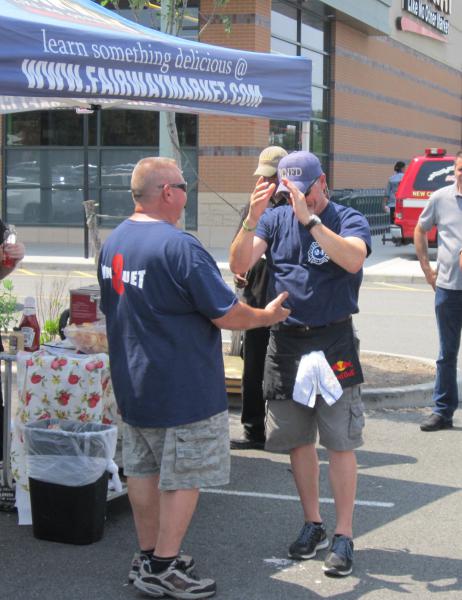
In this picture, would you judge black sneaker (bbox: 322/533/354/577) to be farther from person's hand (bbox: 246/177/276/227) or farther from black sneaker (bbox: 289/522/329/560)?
person's hand (bbox: 246/177/276/227)

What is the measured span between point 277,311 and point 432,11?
32334mm

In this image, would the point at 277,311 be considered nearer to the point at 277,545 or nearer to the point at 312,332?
the point at 312,332

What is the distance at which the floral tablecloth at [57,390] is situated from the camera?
513 centimetres

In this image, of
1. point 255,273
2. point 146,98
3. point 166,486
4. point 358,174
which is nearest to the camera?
point 166,486

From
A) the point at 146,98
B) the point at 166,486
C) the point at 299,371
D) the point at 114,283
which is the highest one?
the point at 146,98

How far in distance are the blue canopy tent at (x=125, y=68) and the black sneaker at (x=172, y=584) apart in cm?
243

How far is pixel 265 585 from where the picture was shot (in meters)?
4.48

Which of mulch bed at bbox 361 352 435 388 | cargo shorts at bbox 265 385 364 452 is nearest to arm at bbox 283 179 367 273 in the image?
cargo shorts at bbox 265 385 364 452

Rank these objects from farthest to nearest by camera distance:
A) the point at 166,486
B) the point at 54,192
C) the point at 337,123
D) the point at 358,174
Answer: the point at 358,174 → the point at 337,123 → the point at 54,192 → the point at 166,486

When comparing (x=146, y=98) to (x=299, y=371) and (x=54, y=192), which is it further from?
(x=54, y=192)

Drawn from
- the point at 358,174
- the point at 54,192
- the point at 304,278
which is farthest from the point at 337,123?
the point at 304,278

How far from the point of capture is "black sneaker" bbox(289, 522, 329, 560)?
15.6 ft

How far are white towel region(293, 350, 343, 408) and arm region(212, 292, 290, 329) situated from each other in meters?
0.31

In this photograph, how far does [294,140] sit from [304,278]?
67.7ft
